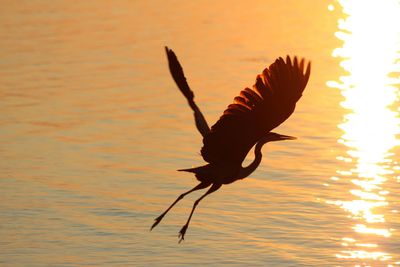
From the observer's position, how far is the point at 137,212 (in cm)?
1852

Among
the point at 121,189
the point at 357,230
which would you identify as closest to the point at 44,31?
the point at 121,189

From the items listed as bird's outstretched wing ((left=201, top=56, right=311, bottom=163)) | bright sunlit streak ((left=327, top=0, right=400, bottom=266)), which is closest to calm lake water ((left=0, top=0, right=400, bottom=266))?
bright sunlit streak ((left=327, top=0, right=400, bottom=266))

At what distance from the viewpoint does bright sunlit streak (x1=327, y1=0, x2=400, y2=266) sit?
18.4m

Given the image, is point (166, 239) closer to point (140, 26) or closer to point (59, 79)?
point (59, 79)

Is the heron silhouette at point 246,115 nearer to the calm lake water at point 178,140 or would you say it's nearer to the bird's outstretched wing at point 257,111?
the bird's outstretched wing at point 257,111

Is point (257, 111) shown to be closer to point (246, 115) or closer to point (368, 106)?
point (246, 115)

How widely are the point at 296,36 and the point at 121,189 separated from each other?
9.35 meters

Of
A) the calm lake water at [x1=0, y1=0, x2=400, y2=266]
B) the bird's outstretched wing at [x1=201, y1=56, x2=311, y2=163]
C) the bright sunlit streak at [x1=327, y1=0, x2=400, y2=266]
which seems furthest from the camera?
the bright sunlit streak at [x1=327, y1=0, x2=400, y2=266]

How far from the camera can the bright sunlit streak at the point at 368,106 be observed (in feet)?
60.3

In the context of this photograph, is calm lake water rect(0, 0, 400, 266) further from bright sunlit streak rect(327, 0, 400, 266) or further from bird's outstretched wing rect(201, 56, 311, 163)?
bird's outstretched wing rect(201, 56, 311, 163)

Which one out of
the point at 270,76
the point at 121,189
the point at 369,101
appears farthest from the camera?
the point at 369,101

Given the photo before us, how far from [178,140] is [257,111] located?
28.9ft

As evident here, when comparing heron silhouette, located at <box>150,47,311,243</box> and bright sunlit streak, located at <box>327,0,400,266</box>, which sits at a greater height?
heron silhouette, located at <box>150,47,311,243</box>

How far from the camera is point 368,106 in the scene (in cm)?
2327
